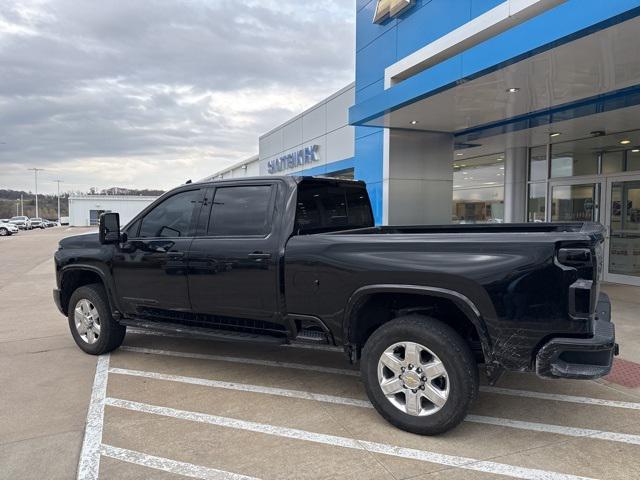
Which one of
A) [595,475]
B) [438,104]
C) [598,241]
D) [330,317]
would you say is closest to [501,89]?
[438,104]

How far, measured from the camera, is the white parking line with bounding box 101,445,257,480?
124 inches

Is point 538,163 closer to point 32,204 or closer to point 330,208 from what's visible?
point 330,208

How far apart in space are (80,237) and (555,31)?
6011 mm

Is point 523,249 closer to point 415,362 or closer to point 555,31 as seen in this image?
point 415,362

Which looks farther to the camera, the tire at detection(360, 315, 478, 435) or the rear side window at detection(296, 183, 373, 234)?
the rear side window at detection(296, 183, 373, 234)

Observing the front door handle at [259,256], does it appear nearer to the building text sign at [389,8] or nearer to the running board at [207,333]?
the running board at [207,333]

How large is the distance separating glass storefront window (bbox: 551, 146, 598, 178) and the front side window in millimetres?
9386

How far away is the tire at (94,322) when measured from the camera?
559cm

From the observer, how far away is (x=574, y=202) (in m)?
11.3

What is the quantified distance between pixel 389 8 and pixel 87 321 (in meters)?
8.92

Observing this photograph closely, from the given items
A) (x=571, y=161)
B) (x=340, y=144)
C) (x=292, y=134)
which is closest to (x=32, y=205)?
(x=292, y=134)

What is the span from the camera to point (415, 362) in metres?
3.59

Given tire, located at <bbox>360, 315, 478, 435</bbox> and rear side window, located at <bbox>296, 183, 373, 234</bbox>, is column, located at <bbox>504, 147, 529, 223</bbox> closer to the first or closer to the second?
rear side window, located at <bbox>296, 183, 373, 234</bbox>

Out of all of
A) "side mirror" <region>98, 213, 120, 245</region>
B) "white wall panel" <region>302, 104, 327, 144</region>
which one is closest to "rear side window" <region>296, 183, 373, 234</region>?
"side mirror" <region>98, 213, 120, 245</region>
